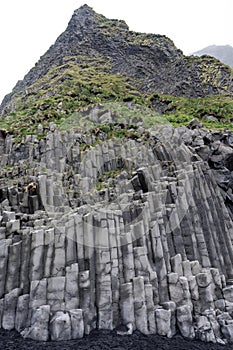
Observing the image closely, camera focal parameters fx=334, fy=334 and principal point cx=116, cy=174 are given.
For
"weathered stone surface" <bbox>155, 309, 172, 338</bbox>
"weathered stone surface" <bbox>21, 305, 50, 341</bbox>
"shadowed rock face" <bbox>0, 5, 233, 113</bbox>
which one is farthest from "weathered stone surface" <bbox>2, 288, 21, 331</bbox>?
"shadowed rock face" <bbox>0, 5, 233, 113</bbox>

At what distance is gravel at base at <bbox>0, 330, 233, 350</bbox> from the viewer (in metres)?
14.4

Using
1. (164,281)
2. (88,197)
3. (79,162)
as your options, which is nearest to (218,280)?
(164,281)

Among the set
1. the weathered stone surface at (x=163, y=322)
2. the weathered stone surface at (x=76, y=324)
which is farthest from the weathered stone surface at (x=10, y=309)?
the weathered stone surface at (x=163, y=322)

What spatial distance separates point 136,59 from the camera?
8225 centimetres

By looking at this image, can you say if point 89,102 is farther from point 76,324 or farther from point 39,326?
point 39,326

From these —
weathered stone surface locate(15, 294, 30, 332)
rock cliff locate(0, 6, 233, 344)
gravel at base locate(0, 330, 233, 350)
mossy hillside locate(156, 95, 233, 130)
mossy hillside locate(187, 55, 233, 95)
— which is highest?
mossy hillside locate(187, 55, 233, 95)

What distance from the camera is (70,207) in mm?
22500

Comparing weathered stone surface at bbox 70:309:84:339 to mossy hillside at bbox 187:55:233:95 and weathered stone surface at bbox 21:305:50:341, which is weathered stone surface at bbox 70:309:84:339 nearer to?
weathered stone surface at bbox 21:305:50:341

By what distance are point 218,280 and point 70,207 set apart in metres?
10.3

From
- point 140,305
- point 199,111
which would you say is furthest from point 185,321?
point 199,111

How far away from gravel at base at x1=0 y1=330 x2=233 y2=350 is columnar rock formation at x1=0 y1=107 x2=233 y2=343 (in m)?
0.33

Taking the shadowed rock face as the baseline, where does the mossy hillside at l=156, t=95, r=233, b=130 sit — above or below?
below

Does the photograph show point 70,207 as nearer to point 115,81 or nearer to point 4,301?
point 4,301

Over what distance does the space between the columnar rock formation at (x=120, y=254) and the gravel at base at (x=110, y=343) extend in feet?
1.10
